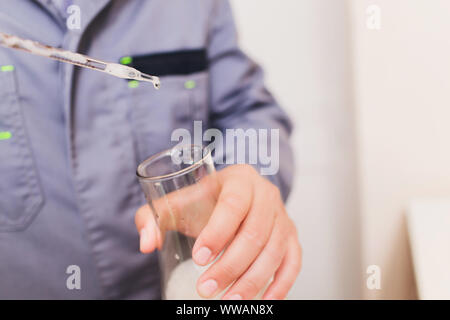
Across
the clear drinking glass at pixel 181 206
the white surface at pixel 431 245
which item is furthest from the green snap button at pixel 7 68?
the white surface at pixel 431 245

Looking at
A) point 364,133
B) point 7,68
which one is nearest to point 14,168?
point 7,68

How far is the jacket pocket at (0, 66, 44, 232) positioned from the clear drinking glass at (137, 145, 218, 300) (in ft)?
0.45

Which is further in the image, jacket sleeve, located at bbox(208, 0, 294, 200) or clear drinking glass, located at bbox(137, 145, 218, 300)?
jacket sleeve, located at bbox(208, 0, 294, 200)

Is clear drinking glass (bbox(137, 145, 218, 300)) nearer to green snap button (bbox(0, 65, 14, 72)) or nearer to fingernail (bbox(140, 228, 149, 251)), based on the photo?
fingernail (bbox(140, 228, 149, 251))

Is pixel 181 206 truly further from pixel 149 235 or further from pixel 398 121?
pixel 398 121

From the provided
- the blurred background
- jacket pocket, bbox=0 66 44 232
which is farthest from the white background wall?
jacket pocket, bbox=0 66 44 232

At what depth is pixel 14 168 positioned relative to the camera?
356 millimetres

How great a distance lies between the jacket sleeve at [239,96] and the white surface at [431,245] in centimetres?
14

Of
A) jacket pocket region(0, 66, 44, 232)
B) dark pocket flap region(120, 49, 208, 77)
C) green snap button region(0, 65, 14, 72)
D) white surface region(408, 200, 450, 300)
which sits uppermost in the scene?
green snap button region(0, 65, 14, 72)

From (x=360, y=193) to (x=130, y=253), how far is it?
0.80ft

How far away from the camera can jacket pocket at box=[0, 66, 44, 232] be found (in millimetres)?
346

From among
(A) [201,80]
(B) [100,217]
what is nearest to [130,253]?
(B) [100,217]
